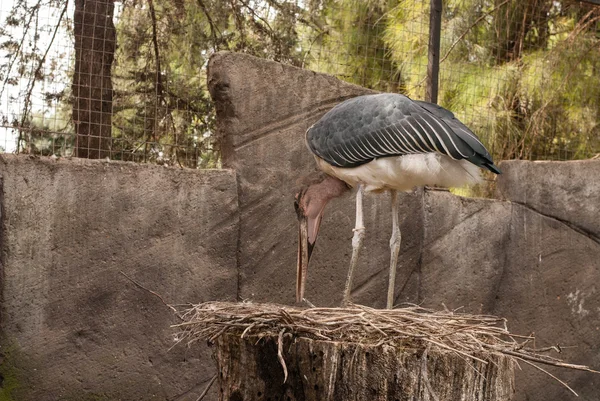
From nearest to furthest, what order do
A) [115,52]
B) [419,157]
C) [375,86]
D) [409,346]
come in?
[409,346]
[419,157]
[115,52]
[375,86]

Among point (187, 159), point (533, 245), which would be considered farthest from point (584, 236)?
point (187, 159)

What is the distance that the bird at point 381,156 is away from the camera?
3393 millimetres

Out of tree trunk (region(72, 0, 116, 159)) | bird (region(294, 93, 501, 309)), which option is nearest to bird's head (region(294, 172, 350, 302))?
bird (region(294, 93, 501, 309))

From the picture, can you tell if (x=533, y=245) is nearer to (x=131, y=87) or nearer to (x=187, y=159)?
(x=187, y=159)

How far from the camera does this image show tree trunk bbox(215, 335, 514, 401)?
7.68 ft

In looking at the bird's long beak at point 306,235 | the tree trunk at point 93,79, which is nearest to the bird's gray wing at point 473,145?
the bird's long beak at point 306,235

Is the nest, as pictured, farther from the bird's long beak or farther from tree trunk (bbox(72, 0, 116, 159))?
tree trunk (bbox(72, 0, 116, 159))

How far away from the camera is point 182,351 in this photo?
398 centimetres

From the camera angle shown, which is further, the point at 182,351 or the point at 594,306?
the point at 594,306

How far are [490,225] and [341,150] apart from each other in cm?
129

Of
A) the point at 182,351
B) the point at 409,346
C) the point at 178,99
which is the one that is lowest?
the point at 182,351

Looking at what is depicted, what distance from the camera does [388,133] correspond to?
3.52 m

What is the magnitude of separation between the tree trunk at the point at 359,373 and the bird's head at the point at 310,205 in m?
1.33

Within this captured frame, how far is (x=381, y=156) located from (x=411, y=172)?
0.15 meters
